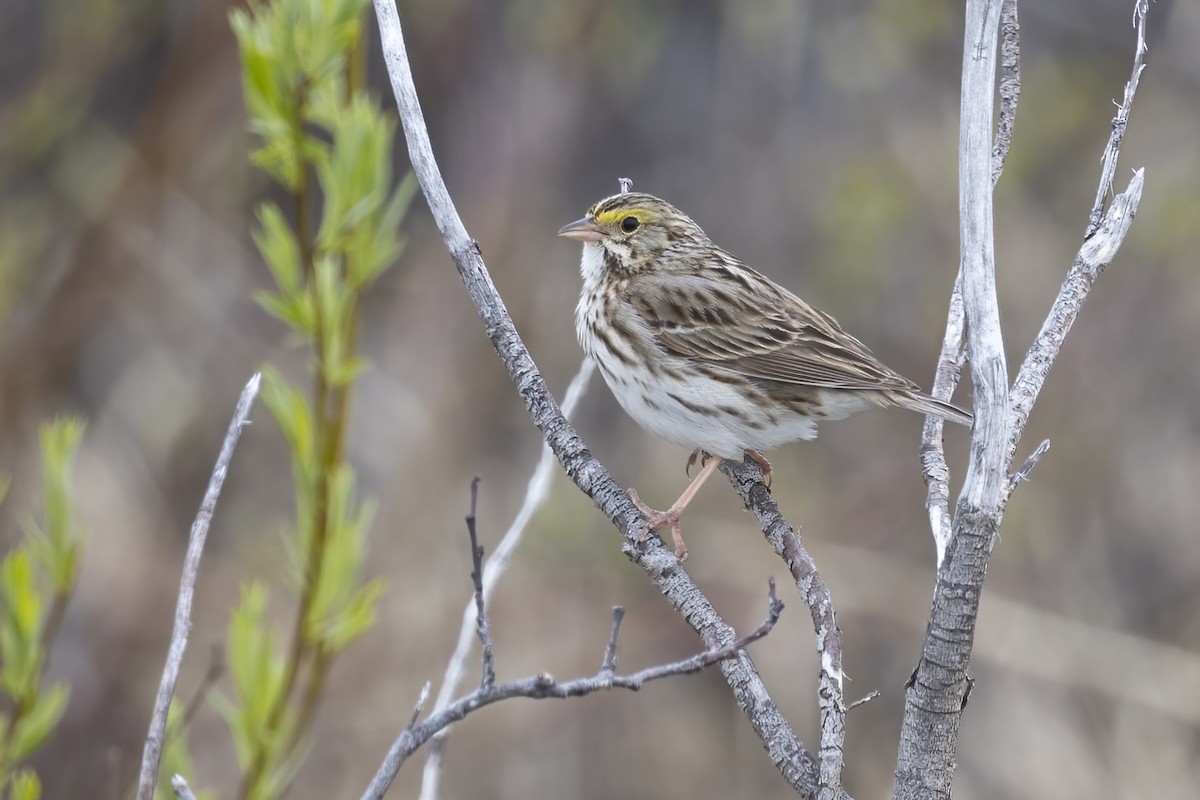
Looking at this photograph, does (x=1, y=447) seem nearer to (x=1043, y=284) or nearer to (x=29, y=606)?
(x=29, y=606)

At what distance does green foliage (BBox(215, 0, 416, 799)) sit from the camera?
2.56 metres

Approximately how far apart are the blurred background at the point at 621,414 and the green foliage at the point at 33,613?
3.40 meters

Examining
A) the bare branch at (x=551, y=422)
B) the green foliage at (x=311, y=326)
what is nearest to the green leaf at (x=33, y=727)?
the green foliage at (x=311, y=326)

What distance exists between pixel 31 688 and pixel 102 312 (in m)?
3.82

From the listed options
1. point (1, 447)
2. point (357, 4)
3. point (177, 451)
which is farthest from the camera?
point (177, 451)

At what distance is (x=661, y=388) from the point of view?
4.35 meters

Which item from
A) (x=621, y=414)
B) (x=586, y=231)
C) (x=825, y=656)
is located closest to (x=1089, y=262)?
(x=825, y=656)

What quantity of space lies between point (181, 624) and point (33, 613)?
453 millimetres

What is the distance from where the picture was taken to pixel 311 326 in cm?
259

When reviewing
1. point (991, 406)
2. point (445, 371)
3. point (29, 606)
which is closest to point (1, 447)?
point (445, 371)

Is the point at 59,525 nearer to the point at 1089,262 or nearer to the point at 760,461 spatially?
the point at 1089,262

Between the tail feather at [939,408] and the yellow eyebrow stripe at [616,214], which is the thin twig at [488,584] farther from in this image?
the yellow eyebrow stripe at [616,214]

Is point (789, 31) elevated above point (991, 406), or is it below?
above

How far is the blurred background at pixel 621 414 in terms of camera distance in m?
6.23
